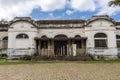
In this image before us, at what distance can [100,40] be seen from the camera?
3119cm

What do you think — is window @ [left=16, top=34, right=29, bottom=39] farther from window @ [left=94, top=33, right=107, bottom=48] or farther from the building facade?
window @ [left=94, top=33, right=107, bottom=48]

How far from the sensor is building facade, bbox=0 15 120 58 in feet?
101

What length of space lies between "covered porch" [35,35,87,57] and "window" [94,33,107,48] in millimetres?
1895

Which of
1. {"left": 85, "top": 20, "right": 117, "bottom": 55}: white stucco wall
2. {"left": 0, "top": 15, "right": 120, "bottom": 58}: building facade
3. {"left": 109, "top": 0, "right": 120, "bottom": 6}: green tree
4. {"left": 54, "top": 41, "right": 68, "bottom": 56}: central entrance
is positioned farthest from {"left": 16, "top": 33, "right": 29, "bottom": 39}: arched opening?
{"left": 109, "top": 0, "right": 120, "bottom": 6}: green tree

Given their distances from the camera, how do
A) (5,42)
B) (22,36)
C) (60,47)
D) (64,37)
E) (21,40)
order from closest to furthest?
1. (21,40)
2. (22,36)
3. (64,37)
4. (60,47)
5. (5,42)

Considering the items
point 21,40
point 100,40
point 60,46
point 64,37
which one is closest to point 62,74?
point 100,40

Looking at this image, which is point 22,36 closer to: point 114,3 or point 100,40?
point 100,40

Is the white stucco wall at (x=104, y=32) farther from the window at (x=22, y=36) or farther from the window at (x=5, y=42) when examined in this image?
the window at (x=5, y=42)

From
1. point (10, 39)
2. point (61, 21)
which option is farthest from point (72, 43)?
point (10, 39)

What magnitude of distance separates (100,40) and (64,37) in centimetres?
555

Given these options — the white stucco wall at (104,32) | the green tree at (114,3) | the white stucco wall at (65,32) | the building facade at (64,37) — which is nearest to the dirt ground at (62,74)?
the green tree at (114,3)

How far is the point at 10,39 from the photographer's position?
3147cm

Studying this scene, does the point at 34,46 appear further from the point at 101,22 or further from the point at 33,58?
the point at 101,22

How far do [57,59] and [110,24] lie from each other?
9.78 metres
